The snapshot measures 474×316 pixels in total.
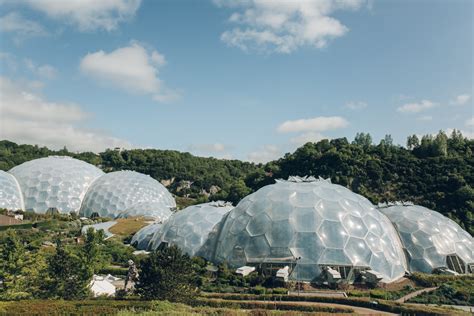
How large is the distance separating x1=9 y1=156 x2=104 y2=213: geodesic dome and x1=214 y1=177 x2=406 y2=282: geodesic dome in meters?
39.6

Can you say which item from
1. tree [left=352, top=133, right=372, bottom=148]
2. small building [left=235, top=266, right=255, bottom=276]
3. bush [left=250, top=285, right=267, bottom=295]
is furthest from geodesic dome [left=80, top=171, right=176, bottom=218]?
tree [left=352, top=133, right=372, bottom=148]

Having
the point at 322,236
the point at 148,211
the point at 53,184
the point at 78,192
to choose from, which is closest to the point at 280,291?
the point at 322,236

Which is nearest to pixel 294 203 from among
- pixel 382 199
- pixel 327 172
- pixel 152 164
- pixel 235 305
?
pixel 235 305

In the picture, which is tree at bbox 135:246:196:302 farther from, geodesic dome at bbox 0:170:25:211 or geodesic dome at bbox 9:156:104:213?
geodesic dome at bbox 0:170:25:211

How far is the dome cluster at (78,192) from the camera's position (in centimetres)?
5872

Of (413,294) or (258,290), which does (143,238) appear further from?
(413,294)

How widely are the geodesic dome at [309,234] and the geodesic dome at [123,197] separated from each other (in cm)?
3125

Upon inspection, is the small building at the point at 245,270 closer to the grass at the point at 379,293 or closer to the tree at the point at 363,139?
the grass at the point at 379,293

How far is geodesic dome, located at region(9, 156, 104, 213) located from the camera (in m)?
59.8

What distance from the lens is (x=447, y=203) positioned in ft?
187

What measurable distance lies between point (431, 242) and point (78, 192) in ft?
170

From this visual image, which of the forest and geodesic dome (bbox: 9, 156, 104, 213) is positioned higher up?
the forest

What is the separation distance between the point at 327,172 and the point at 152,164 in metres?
57.8

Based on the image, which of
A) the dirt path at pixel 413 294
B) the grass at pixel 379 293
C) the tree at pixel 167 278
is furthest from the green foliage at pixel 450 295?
the tree at pixel 167 278
